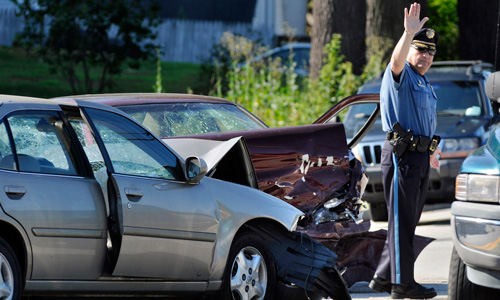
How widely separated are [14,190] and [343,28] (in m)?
13.3

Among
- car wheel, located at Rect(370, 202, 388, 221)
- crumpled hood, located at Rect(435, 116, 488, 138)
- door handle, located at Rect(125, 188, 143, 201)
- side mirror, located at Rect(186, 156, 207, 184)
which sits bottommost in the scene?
car wheel, located at Rect(370, 202, 388, 221)

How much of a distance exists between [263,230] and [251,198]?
258 mm

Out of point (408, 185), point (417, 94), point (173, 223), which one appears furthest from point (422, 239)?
point (173, 223)

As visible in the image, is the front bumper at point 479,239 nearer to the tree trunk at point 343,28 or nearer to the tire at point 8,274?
the tire at point 8,274

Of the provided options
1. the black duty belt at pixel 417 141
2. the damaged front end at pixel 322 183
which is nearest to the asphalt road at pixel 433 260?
the damaged front end at pixel 322 183

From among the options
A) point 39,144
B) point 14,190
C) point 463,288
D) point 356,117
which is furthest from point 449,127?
point 14,190

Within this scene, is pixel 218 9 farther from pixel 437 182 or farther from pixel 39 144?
pixel 39 144

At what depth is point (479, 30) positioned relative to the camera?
21.0 meters

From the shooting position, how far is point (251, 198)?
643 cm

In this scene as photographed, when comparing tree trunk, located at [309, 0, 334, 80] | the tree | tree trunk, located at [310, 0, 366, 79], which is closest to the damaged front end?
tree trunk, located at [309, 0, 334, 80]

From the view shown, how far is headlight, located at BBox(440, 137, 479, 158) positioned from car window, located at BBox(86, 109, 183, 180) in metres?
6.03

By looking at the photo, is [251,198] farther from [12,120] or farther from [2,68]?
[2,68]

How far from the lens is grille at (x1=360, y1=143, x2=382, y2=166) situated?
38.1ft

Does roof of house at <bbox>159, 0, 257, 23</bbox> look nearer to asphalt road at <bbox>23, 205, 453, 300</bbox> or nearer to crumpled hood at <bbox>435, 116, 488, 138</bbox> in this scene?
asphalt road at <bbox>23, 205, 453, 300</bbox>
